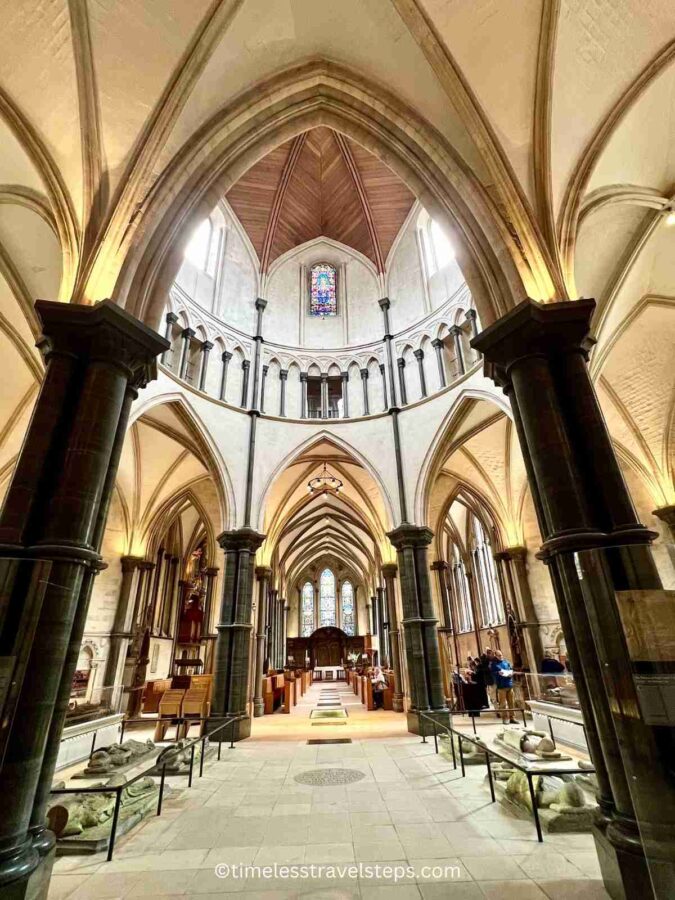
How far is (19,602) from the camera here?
342cm

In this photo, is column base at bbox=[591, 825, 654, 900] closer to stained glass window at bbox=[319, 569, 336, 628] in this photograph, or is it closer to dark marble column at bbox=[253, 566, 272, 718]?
dark marble column at bbox=[253, 566, 272, 718]

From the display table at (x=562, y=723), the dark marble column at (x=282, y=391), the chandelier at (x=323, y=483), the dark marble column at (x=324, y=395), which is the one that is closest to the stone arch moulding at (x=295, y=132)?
the display table at (x=562, y=723)

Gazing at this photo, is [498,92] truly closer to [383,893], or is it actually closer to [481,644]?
[383,893]

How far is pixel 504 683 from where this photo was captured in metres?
11.2

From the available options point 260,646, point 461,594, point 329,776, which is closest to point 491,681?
point 329,776

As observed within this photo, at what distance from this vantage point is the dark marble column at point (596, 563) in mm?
2502

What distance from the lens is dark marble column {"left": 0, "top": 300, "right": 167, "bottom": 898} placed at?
10.2ft

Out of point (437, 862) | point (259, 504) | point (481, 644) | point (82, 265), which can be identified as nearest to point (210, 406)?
point (259, 504)

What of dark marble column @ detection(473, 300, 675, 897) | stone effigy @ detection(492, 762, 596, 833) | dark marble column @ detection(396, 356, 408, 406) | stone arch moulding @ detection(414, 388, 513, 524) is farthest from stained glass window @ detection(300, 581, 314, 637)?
dark marble column @ detection(473, 300, 675, 897)

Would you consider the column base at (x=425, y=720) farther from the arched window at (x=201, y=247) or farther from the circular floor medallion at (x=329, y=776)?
the arched window at (x=201, y=247)

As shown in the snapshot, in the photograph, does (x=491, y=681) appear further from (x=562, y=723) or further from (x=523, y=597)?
(x=562, y=723)

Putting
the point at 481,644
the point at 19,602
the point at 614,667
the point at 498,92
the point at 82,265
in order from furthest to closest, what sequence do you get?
the point at 481,644 → the point at 498,92 → the point at 82,265 → the point at 19,602 → the point at 614,667

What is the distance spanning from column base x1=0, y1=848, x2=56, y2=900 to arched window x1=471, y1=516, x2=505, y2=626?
703 inches

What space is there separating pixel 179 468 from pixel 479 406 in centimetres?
1036
